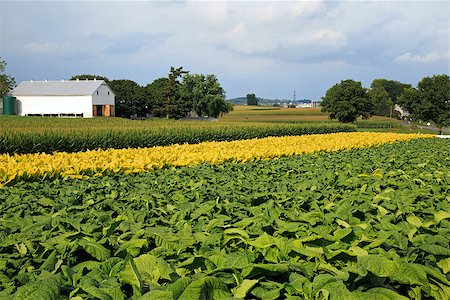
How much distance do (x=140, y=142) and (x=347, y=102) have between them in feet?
180

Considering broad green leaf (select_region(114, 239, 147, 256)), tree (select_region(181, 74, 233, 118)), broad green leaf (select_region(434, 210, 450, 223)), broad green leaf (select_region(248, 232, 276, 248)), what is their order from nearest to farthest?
broad green leaf (select_region(248, 232, 276, 248)), broad green leaf (select_region(114, 239, 147, 256)), broad green leaf (select_region(434, 210, 450, 223)), tree (select_region(181, 74, 233, 118))

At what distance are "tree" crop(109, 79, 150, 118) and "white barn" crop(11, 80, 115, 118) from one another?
29.4ft

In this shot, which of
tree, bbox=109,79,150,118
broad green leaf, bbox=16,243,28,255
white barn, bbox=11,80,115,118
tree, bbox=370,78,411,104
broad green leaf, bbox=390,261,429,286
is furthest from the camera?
tree, bbox=370,78,411,104

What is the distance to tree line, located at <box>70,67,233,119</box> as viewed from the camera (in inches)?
2857

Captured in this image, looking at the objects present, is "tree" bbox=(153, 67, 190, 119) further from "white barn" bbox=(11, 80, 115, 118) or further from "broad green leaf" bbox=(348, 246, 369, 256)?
"broad green leaf" bbox=(348, 246, 369, 256)

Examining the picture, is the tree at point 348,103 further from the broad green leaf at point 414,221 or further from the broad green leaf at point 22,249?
the broad green leaf at point 22,249

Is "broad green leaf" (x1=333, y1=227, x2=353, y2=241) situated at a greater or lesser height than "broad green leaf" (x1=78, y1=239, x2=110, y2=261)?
greater

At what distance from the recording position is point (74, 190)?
5285 millimetres

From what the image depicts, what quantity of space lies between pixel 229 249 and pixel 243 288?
716 mm

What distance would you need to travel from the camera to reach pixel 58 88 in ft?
209

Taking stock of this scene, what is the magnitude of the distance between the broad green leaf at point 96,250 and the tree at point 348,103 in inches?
2779

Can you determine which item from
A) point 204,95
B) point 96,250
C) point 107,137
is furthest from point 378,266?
point 204,95

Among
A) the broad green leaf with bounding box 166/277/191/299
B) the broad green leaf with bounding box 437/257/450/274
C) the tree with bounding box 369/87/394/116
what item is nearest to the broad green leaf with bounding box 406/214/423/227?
the broad green leaf with bounding box 437/257/450/274

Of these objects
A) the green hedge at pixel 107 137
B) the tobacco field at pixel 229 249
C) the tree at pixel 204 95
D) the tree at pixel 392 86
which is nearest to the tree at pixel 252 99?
the tree at pixel 392 86
